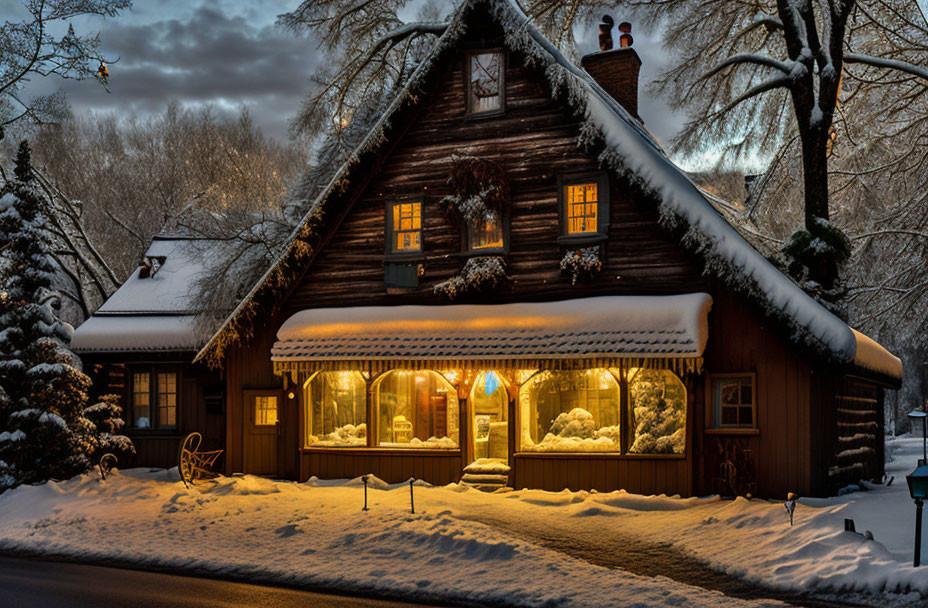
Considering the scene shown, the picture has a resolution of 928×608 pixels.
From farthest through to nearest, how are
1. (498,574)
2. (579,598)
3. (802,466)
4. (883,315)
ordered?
(883,315), (802,466), (498,574), (579,598)

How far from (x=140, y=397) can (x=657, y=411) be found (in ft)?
41.0

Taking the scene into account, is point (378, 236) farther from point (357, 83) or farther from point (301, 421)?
point (357, 83)

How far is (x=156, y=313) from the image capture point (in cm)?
2072

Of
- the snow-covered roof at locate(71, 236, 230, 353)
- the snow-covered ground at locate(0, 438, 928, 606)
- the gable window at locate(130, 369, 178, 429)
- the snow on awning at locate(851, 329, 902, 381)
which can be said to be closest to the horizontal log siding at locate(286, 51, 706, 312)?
the snow on awning at locate(851, 329, 902, 381)

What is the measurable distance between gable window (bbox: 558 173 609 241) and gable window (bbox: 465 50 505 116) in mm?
2241

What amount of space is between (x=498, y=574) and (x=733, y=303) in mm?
7217

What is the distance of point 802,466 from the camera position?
45.4 ft

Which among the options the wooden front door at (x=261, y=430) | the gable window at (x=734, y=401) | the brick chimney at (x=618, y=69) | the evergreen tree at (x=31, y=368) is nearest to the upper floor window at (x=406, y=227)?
the wooden front door at (x=261, y=430)

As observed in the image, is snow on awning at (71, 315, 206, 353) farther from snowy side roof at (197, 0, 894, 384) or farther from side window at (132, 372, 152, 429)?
snowy side roof at (197, 0, 894, 384)

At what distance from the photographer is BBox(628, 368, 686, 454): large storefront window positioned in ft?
48.4

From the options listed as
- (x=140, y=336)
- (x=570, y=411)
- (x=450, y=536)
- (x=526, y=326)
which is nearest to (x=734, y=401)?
(x=570, y=411)

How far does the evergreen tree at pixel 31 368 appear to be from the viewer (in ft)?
54.1

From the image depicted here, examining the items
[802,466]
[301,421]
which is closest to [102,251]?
[301,421]

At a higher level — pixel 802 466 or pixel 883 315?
pixel 883 315
